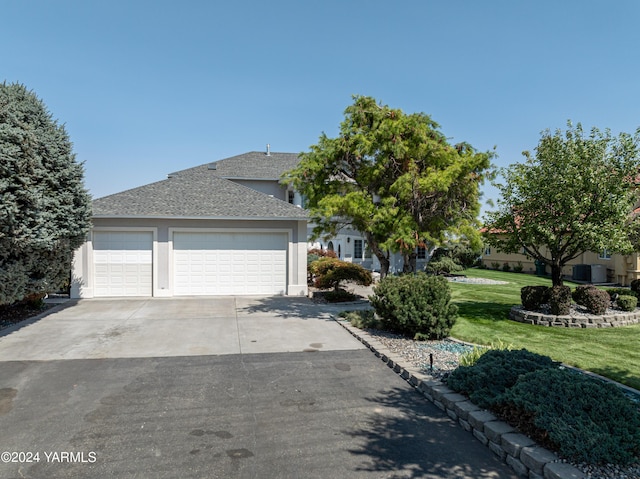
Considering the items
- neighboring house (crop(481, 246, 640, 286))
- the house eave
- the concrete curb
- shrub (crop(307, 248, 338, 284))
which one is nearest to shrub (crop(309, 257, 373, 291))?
the house eave

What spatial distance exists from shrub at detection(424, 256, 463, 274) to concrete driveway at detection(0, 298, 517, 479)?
49.1 feet

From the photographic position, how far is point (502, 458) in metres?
4.00

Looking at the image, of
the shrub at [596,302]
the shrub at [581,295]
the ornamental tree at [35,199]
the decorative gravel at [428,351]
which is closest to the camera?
the decorative gravel at [428,351]

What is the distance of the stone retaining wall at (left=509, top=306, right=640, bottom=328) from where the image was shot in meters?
10.5

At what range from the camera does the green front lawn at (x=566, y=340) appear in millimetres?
7035

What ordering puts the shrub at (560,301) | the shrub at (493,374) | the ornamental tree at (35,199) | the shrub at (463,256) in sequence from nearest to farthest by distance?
1. the shrub at (493,374)
2. the ornamental tree at (35,199)
3. the shrub at (560,301)
4. the shrub at (463,256)

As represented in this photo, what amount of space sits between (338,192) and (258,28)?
508cm

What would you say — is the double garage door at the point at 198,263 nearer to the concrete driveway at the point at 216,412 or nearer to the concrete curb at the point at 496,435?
the concrete driveway at the point at 216,412

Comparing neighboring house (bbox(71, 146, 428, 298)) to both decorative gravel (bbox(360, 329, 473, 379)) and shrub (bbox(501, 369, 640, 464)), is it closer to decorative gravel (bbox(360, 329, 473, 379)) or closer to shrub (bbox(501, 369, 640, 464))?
decorative gravel (bbox(360, 329, 473, 379))

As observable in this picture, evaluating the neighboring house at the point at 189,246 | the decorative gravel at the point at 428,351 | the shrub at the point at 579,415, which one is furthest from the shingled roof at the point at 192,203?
the shrub at the point at 579,415

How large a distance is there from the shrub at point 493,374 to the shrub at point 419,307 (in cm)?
247

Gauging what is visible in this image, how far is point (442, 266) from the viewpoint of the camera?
22.9 metres

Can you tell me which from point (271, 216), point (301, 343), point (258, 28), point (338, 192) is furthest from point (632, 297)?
point (258, 28)

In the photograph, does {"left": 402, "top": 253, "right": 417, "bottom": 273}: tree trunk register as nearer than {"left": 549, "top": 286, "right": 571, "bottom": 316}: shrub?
Yes
